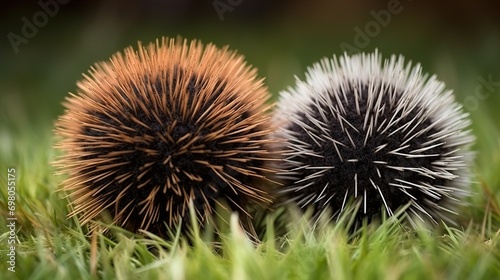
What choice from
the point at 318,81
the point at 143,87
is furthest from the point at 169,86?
the point at 318,81

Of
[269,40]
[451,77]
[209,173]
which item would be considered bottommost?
[209,173]

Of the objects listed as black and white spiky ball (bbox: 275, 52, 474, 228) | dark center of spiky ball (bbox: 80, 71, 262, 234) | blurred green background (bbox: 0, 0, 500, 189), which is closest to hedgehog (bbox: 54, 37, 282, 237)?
dark center of spiky ball (bbox: 80, 71, 262, 234)

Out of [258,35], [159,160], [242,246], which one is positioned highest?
[258,35]

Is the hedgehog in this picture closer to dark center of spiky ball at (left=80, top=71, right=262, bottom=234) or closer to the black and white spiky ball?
dark center of spiky ball at (left=80, top=71, right=262, bottom=234)

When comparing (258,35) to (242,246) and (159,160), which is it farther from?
(242,246)

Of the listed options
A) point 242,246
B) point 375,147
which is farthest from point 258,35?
point 242,246

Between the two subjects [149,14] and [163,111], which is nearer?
[163,111]

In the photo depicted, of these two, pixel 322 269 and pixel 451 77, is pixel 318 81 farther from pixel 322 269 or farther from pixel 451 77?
pixel 451 77
